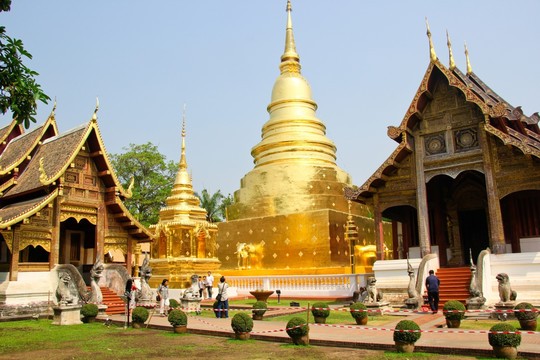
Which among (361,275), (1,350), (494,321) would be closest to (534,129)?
(361,275)

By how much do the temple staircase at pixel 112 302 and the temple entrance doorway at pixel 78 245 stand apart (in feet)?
7.14

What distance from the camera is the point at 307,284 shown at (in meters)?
20.3

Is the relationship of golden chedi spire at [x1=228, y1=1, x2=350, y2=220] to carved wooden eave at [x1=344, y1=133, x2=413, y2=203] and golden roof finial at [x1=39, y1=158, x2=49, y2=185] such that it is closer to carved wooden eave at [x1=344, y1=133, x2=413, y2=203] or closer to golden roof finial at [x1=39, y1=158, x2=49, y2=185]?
carved wooden eave at [x1=344, y1=133, x2=413, y2=203]

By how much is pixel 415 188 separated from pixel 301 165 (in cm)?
970

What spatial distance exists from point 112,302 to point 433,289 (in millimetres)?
9362

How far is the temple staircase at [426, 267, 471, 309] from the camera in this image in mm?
14641

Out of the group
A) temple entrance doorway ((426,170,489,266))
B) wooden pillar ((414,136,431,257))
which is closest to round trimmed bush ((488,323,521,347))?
wooden pillar ((414,136,431,257))

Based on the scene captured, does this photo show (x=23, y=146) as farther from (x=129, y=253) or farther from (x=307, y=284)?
(x=307, y=284)

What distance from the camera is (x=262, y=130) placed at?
3022cm

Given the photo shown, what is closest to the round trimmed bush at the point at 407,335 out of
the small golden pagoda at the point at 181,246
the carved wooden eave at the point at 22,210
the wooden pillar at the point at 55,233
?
the carved wooden eave at the point at 22,210

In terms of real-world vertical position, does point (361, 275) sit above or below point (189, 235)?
below

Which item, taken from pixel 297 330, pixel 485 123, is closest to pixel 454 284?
pixel 485 123

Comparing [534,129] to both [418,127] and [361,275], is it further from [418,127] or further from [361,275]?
[361,275]

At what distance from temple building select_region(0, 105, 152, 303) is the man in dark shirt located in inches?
377
